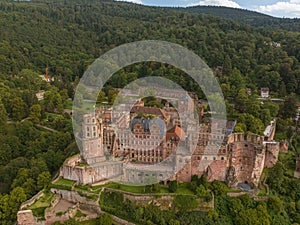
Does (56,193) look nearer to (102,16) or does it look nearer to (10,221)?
A: (10,221)

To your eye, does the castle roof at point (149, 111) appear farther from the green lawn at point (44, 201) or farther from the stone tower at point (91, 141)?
the green lawn at point (44, 201)

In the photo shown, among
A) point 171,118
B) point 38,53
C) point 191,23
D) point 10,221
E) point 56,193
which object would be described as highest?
point 191,23

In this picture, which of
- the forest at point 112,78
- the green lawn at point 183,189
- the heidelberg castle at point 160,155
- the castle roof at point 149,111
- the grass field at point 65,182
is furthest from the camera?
the castle roof at point 149,111

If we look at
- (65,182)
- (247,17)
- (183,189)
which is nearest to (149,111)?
(183,189)

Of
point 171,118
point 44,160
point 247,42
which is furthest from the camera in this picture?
point 247,42

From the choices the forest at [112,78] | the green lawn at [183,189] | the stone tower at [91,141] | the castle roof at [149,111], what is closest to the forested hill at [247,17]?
the forest at [112,78]

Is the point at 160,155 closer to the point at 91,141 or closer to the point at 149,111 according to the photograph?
the point at 91,141

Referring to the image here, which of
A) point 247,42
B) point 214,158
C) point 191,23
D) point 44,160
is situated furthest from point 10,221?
point 191,23
